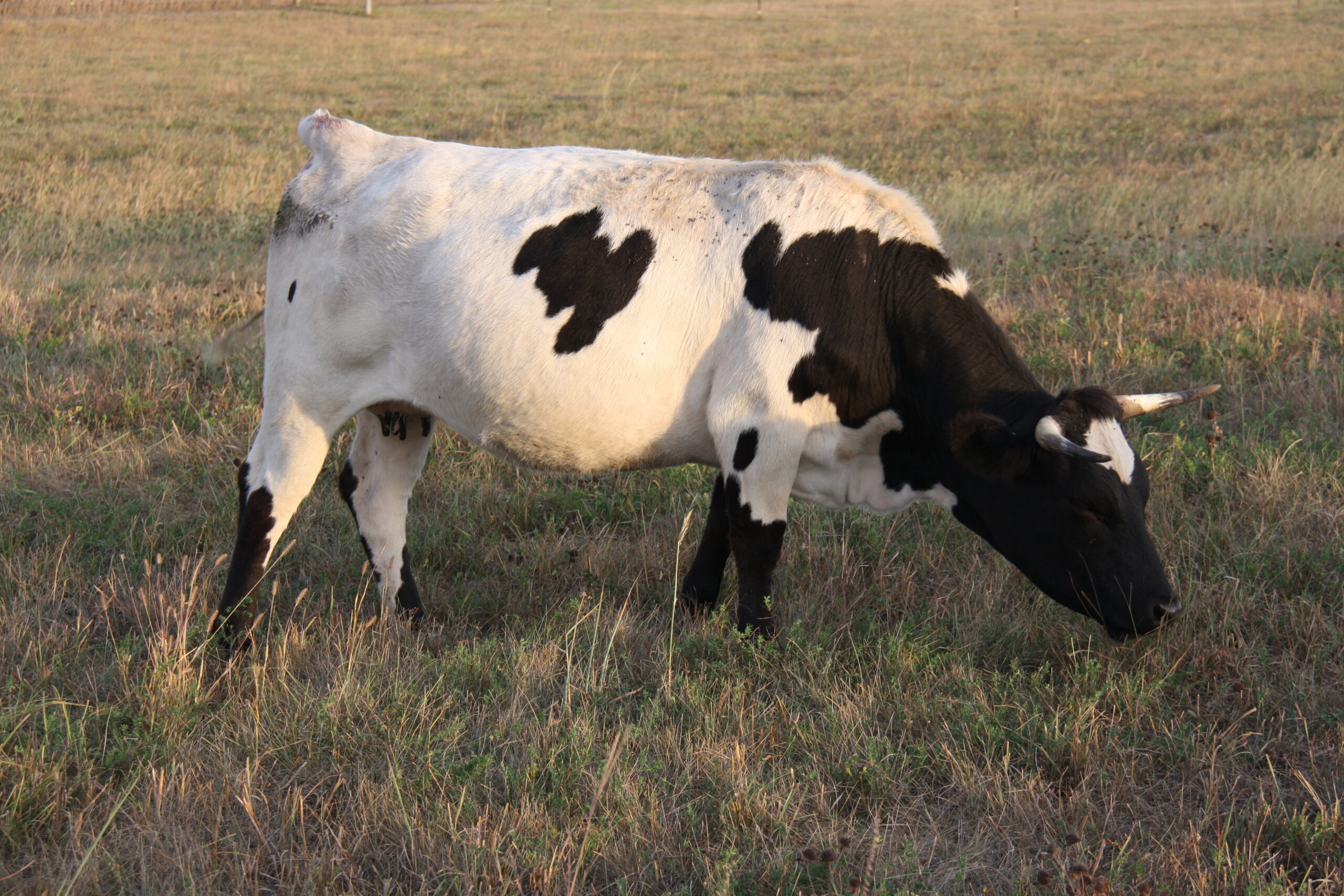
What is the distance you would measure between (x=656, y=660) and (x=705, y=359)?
47.4 inches

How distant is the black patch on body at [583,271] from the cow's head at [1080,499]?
1.36m

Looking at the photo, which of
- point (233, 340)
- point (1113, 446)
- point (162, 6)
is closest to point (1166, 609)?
point (1113, 446)

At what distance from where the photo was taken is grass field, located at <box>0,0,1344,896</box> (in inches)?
129

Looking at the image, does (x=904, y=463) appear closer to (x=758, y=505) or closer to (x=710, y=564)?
(x=758, y=505)

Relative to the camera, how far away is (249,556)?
185 inches

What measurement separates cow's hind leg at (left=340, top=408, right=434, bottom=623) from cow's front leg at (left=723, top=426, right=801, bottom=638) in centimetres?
156

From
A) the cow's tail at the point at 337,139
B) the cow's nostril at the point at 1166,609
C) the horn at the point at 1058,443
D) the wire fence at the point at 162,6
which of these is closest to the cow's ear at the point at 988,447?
the horn at the point at 1058,443

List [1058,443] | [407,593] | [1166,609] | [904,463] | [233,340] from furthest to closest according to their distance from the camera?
[233,340]
[407,593]
[904,463]
[1166,609]
[1058,443]

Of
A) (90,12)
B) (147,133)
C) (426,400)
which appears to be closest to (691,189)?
(426,400)

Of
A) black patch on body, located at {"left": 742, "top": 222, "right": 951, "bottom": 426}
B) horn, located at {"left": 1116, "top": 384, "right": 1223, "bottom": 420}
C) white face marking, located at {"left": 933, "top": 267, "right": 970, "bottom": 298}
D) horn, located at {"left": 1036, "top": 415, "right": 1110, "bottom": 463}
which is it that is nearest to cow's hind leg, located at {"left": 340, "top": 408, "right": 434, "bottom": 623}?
black patch on body, located at {"left": 742, "top": 222, "right": 951, "bottom": 426}

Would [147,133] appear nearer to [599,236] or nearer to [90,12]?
[599,236]

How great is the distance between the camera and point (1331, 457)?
5.81 metres

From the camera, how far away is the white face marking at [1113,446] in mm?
3977

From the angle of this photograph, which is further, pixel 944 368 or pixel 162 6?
pixel 162 6
